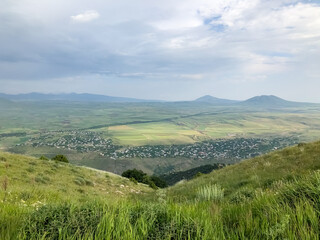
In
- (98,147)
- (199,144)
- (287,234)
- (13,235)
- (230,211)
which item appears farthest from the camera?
(199,144)

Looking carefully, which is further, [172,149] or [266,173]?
[172,149]

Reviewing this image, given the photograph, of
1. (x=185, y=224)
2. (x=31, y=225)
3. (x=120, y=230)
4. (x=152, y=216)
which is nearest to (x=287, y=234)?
(x=185, y=224)

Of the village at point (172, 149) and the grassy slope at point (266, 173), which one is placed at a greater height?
the grassy slope at point (266, 173)

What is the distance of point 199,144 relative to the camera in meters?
183

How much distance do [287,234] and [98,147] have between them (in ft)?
551

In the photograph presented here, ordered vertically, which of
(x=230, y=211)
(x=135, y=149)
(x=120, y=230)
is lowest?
(x=135, y=149)

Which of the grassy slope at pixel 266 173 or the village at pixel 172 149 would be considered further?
the village at pixel 172 149

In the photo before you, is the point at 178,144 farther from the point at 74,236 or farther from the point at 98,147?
the point at 74,236

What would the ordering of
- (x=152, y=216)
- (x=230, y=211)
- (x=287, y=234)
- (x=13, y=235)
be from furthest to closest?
(x=230, y=211) → (x=152, y=216) → (x=13, y=235) → (x=287, y=234)

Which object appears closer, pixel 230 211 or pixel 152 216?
pixel 152 216

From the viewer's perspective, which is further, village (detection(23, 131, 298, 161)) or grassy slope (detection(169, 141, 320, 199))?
village (detection(23, 131, 298, 161))

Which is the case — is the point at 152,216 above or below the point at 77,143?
above

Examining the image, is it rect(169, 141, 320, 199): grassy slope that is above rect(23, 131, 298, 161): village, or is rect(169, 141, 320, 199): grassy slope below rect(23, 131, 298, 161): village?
above

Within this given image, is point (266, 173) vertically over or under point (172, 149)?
over
